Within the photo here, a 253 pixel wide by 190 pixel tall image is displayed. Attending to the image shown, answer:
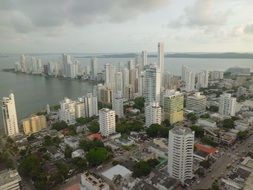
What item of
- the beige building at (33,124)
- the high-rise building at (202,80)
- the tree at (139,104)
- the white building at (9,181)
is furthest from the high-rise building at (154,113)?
the high-rise building at (202,80)

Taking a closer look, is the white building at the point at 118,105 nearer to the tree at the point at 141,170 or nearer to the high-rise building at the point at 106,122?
the high-rise building at the point at 106,122

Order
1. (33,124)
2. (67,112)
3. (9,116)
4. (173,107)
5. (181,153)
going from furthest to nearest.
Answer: (67,112) < (173,107) < (33,124) < (9,116) < (181,153)

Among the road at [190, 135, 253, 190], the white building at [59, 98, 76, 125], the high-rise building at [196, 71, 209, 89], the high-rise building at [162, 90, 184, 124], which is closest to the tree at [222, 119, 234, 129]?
the road at [190, 135, 253, 190]

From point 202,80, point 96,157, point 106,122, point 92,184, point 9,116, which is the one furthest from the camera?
point 202,80

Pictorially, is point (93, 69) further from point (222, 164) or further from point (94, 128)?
point (222, 164)

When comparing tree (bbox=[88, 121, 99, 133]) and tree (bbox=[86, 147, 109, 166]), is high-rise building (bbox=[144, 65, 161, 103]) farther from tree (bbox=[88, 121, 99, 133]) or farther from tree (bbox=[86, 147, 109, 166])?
tree (bbox=[86, 147, 109, 166])

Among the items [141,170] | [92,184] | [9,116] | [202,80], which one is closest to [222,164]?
[141,170]
